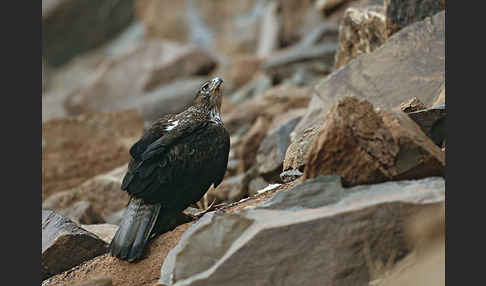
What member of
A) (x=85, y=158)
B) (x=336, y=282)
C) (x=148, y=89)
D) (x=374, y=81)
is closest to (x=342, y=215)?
(x=336, y=282)

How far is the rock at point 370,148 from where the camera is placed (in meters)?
3.32

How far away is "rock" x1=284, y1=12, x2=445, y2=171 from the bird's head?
728 millimetres

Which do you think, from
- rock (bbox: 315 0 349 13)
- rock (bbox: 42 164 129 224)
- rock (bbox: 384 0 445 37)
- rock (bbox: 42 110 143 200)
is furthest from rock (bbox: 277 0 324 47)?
rock (bbox: 42 164 129 224)

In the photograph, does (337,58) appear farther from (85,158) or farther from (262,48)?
(262,48)

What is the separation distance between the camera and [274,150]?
618 cm

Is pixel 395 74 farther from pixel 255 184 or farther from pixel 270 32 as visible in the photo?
pixel 270 32

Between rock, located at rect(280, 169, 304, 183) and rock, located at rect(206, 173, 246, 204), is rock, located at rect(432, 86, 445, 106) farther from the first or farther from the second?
rock, located at rect(206, 173, 246, 204)

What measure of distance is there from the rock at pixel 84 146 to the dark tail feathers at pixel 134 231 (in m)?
3.96

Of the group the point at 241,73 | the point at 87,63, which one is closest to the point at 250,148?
the point at 241,73

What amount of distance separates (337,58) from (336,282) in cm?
453

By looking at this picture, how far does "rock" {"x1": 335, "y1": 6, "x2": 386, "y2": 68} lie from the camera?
6.82 meters

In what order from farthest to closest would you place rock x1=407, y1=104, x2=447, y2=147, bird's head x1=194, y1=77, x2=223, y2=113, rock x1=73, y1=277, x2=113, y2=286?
bird's head x1=194, y1=77, x2=223, y2=113, rock x1=407, y1=104, x2=447, y2=147, rock x1=73, y1=277, x2=113, y2=286

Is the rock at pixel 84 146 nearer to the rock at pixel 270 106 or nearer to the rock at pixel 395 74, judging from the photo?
the rock at pixel 270 106

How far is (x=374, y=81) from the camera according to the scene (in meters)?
5.86
